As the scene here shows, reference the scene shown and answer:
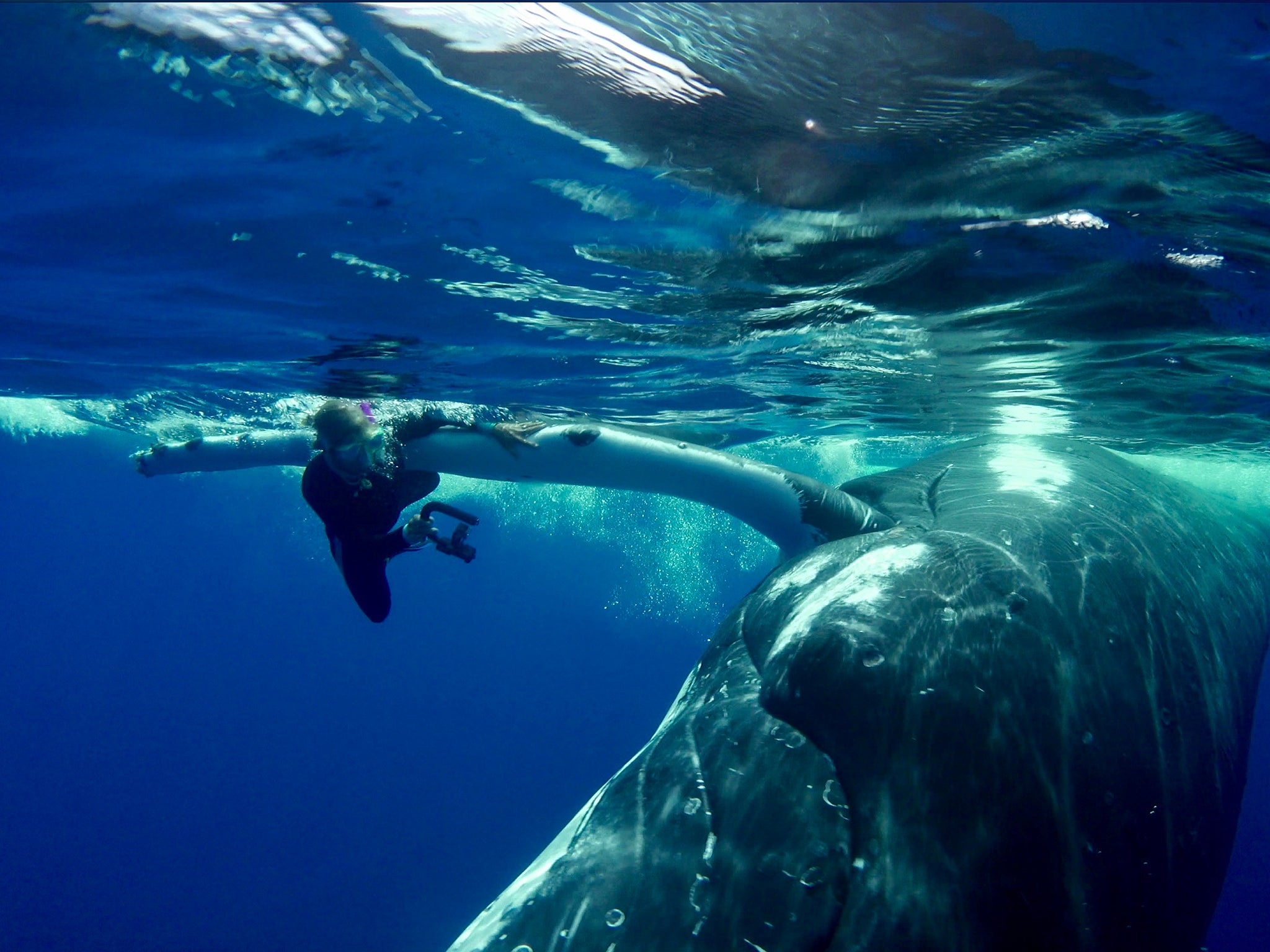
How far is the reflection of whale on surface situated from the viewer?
2988 mm

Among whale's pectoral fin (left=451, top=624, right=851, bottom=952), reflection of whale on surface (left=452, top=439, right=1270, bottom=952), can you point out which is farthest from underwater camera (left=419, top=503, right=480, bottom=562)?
whale's pectoral fin (left=451, top=624, right=851, bottom=952)

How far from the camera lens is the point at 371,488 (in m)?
6.48

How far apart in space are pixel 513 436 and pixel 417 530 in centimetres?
142

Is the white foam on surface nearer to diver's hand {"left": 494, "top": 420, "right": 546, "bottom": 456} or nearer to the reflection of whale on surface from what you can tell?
the reflection of whale on surface

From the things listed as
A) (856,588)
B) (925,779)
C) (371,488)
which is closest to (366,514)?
(371,488)

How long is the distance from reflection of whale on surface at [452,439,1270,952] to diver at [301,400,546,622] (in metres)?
3.39

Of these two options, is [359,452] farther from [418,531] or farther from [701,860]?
[701,860]

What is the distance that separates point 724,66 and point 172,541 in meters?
88.1

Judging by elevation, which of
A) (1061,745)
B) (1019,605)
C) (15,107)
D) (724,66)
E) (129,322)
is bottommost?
(129,322)

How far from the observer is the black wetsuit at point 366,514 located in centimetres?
640

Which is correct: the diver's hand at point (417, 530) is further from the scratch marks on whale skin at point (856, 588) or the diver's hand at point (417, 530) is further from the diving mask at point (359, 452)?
the scratch marks on whale skin at point (856, 588)

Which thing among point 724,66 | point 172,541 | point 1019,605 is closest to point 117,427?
point 724,66

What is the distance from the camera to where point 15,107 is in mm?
4832

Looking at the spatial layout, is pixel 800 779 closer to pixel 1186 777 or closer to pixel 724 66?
pixel 1186 777
